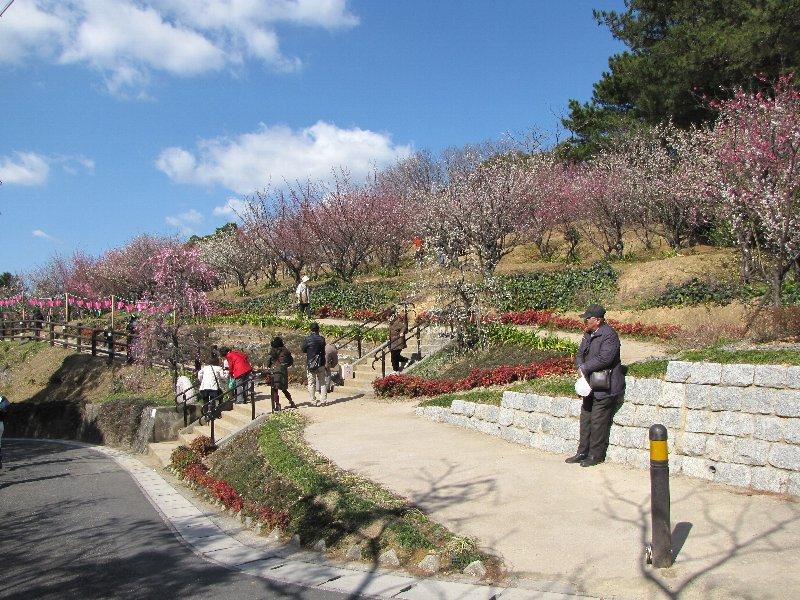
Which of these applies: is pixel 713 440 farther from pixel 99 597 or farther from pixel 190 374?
pixel 190 374

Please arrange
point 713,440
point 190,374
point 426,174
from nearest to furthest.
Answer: point 713,440 < point 190,374 < point 426,174

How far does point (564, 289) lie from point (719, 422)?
14218 mm

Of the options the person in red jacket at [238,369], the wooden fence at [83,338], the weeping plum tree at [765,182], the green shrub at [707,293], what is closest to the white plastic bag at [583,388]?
the weeping plum tree at [765,182]

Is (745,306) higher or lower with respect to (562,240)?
lower

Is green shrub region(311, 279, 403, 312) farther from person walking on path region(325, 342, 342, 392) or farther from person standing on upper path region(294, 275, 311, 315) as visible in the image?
person walking on path region(325, 342, 342, 392)

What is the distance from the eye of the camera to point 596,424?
8.46m

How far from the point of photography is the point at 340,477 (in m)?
8.91

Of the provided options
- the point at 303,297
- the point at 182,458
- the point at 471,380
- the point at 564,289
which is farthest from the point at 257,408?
the point at 303,297

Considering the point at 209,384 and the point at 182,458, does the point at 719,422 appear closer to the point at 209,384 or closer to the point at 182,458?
the point at 182,458

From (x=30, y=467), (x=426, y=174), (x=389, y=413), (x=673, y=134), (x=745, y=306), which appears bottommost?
(x=30, y=467)

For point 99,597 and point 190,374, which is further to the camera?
point 190,374

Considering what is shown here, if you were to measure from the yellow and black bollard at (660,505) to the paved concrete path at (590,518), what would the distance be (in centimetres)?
13

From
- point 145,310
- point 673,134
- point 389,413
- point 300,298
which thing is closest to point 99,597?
point 389,413

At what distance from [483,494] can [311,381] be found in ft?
26.1
